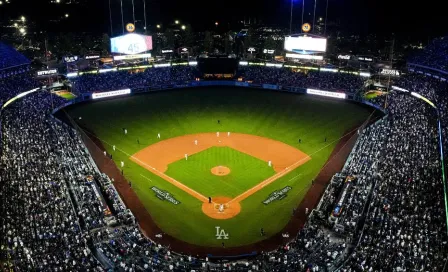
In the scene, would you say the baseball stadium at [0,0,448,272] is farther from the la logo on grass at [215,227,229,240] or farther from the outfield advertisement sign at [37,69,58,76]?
the outfield advertisement sign at [37,69,58,76]

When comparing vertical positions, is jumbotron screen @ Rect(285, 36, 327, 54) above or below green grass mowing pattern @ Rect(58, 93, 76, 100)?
above

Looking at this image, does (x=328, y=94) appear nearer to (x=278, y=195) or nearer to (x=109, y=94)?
(x=278, y=195)

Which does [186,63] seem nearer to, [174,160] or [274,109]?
[274,109]

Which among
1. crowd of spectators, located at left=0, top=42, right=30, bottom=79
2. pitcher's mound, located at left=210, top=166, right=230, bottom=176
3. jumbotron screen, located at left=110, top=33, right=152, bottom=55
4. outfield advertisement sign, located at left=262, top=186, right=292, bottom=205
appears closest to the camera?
outfield advertisement sign, located at left=262, top=186, right=292, bottom=205

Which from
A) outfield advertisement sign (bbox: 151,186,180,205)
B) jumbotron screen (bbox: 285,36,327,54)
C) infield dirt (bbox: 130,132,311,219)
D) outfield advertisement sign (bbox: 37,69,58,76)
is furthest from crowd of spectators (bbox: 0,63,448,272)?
jumbotron screen (bbox: 285,36,327,54)

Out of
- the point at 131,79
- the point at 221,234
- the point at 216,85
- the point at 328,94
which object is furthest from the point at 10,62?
the point at 328,94

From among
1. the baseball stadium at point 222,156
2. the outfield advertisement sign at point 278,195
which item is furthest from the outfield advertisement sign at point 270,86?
the outfield advertisement sign at point 278,195

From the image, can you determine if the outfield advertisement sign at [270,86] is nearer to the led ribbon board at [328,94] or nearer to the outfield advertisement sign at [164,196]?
the led ribbon board at [328,94]
